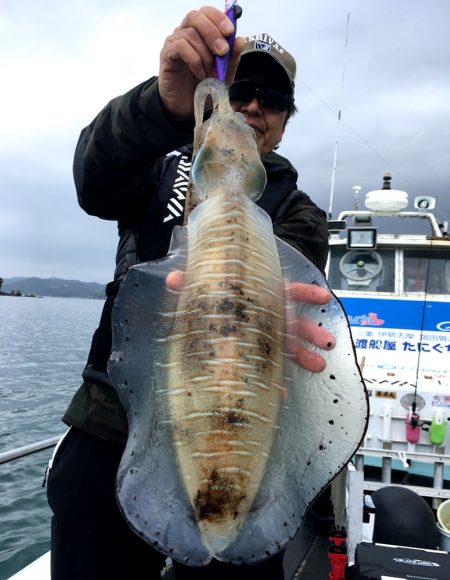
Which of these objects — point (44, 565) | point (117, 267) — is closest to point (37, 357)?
point (44, 565)

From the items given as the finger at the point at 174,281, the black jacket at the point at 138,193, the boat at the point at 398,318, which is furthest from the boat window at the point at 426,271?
the finger at the point at 174,281

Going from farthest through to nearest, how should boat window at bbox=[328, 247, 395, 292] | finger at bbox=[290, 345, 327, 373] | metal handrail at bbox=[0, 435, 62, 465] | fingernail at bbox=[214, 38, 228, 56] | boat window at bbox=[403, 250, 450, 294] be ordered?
boat window at bbox=[328, 247, 395, 292], boat window at bbox=[403, 250, 450, 294], metal handrail at bbox=[0, 435, 62, 465], fingernail at bbox=[214, 38, 228, 56], finger at bbox=[290, 345, 327, 373]

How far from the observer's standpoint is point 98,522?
210 centimetres

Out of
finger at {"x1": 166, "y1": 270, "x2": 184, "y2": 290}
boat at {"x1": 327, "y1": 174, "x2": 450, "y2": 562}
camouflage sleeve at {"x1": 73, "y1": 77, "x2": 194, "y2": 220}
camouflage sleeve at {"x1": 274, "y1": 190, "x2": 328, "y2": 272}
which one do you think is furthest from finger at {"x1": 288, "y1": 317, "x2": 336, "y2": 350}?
boat at {"x1": 327, "y1": 174, "x2": 450, "y2": 562}

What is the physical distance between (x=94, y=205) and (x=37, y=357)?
93.4 feet

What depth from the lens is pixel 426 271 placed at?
9125 mm

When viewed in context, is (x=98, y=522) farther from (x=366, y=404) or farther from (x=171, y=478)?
(x=366, y=404)

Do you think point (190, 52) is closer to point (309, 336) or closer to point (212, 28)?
point (212, 28)

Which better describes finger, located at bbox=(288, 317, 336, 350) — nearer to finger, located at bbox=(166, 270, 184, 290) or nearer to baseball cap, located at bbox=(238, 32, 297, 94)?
finger, located at bbox=(166, 270, 184, 290)

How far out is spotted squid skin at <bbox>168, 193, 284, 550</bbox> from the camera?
136 centimetres

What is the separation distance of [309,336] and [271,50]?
5.39 ft

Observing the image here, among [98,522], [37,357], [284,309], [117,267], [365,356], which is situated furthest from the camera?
[37,357]

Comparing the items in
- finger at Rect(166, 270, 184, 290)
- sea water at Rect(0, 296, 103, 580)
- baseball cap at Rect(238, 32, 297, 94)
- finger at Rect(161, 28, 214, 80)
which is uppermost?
baseball cap at Rect(238, 32, 297, 94)

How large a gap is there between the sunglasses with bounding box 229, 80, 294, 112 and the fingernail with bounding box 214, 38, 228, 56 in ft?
2.71
